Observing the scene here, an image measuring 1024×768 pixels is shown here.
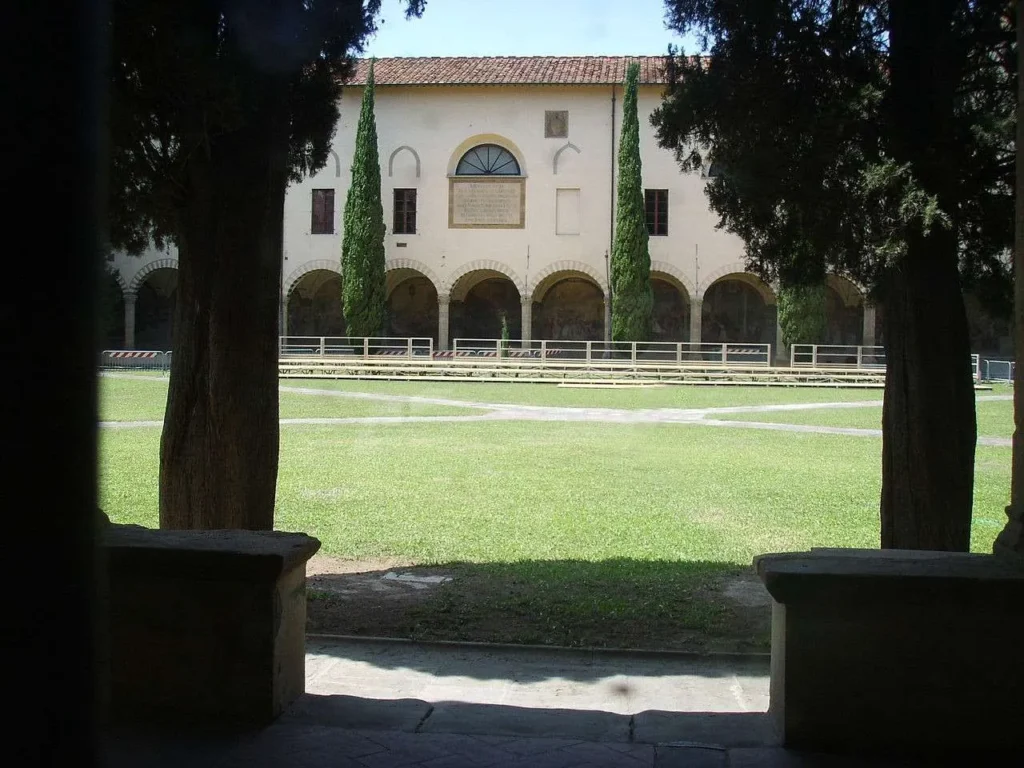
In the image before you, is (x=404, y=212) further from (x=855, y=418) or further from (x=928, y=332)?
(x=928, y=332)

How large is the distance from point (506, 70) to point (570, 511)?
89.1ft

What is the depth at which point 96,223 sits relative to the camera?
314cm

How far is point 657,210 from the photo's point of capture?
33.6 metres

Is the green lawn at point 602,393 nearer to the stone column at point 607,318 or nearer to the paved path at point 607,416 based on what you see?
the paved path at point 607,416

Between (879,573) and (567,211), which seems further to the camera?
(567,211)

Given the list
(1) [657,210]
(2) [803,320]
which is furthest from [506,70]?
(2) [803,320]

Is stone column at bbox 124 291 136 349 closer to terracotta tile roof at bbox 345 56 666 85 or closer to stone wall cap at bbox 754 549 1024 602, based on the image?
terracotta tile roof at bbox 345 56 666 85

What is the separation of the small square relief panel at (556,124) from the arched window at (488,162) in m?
1.50

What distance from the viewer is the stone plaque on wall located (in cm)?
3381

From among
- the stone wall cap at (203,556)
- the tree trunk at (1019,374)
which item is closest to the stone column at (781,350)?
the tree trunk at (1019,374)

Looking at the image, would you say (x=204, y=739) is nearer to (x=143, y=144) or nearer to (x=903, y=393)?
(x=143, y=144)

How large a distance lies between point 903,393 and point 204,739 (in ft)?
13.1

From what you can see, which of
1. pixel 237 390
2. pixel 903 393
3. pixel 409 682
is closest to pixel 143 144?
pixel 237 390

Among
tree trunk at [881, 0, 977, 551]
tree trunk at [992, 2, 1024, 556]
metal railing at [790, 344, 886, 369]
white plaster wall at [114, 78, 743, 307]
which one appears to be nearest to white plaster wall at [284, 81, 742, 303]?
white plaster wall at [114, 78, 743, 307]
